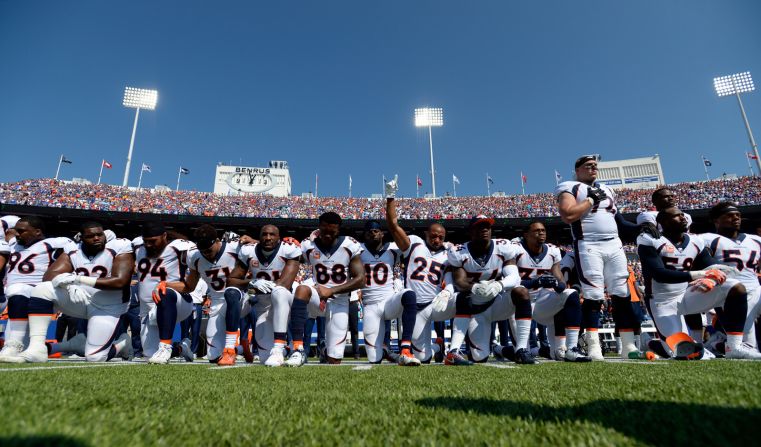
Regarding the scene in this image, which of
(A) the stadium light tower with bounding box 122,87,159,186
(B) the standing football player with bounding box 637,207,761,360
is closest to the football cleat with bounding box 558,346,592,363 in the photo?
(B) the standing football player with bounding box 637,207,761,360

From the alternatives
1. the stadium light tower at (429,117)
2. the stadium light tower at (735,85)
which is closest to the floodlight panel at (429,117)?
the stadium light tower at (429,117)

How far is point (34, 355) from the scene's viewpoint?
449 cm

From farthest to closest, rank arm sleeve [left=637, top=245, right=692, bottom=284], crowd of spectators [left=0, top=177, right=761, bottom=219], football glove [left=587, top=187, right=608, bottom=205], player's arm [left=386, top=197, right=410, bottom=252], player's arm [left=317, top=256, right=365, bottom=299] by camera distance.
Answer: crowd of spectators [left=0, top=177, right=761, bottom=219] < player's arm [left=317, top=256, right=365, bottom=299] < player's arm [left=386, top=197, right=410, bottom=252] < football glove [left=587, top=187, right=608, bottom=205] < arm sleeve [left=637, top=245, right=692, bottom=284]

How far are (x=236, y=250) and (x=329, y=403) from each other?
4.48 meters

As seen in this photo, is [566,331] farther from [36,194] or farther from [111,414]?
[36,194]

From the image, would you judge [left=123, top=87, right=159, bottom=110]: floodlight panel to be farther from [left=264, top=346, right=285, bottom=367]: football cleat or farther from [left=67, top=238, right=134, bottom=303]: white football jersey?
[left=264, top=346, right=285, bottom=367]: football cleat

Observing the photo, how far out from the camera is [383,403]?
1.90 m

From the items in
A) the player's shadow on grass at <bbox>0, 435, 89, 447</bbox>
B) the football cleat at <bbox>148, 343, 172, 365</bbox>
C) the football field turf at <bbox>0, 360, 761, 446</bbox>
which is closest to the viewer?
the player's shadow on grass at <bbox>0, 435, 89, 447</bbox>

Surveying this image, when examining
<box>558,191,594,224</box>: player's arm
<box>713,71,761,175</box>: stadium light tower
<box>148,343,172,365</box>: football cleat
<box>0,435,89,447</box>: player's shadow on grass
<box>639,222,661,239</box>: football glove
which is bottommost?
<box>148,343,172,365</box>: football cleat

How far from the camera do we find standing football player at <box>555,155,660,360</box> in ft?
15.7

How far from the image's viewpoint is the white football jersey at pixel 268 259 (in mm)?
5633

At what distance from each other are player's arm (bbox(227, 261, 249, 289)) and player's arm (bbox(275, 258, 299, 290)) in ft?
1.67

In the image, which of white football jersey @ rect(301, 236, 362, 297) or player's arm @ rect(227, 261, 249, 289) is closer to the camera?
player's arm @ rect(227, 261, 249, 289)

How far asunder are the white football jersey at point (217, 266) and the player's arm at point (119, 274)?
30.4 inches
